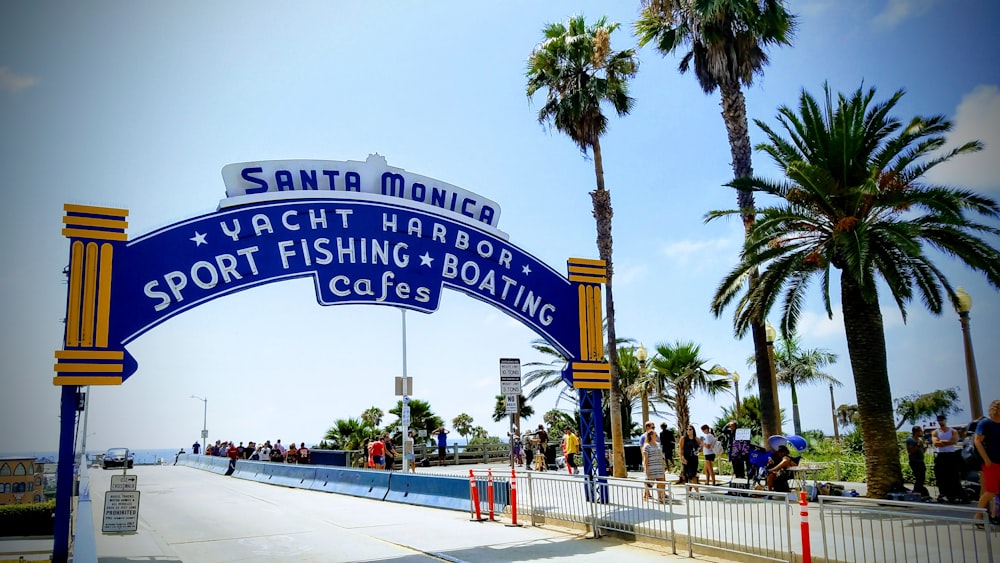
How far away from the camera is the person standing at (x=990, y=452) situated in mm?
9531

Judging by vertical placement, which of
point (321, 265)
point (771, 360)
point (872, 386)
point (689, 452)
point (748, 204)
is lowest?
point (689, 452)

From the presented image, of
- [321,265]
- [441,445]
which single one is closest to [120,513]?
[321,265]

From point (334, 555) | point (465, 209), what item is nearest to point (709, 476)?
point (465, 209)

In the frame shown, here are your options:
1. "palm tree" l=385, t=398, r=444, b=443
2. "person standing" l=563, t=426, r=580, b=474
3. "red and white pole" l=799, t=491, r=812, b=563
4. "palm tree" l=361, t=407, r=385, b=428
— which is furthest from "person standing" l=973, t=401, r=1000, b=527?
"palm tree" l=361, t=407, r=385, b=428

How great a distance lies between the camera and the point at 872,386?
17094 mm

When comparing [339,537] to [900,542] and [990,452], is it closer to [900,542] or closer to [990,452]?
[900,542]

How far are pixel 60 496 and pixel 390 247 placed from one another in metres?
6.93

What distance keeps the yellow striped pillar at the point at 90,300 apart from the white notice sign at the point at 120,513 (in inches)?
82.6

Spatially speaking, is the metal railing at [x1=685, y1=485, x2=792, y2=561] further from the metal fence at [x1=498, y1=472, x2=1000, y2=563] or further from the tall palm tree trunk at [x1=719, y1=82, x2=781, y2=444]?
the tall palm tree trunk at [x1=719, y1=82, x2=781, y2=444]

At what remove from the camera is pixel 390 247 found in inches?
588

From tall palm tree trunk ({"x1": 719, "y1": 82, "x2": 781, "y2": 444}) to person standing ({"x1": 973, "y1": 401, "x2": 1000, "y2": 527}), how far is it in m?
8.65

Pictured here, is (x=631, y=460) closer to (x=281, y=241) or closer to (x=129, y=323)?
(x=281, y=241)

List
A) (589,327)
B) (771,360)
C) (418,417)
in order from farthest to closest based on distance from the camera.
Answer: (418,417) < (771,360) < (589,327)

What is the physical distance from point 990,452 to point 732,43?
15.6 metres
